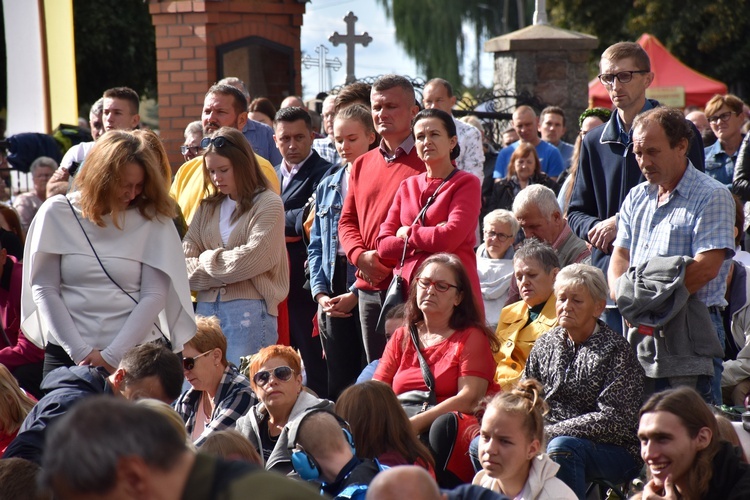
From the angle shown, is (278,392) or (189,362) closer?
(278,392)

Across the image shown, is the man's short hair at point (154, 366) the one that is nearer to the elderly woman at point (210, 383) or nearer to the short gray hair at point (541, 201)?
the elderly woman at point (210, 383)

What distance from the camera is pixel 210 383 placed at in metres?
5.07

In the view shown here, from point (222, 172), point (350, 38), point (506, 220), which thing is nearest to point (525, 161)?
point (506, 220)

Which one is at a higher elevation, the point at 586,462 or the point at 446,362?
the point at 446,362

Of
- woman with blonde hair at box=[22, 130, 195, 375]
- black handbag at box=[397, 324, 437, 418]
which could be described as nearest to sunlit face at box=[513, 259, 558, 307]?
black handbag at box=[397, 324, 437, 418]

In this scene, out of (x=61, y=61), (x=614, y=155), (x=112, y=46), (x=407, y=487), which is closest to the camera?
A: (x=407, y=487)

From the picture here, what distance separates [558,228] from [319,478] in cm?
316

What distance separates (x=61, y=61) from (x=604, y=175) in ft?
28.1

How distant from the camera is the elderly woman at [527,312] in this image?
5.54m

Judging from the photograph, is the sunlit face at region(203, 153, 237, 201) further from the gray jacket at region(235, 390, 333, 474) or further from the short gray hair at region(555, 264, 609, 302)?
the short gray hair at region(555, 264, 609, 302)

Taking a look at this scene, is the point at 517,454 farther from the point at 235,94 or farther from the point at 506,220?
the point at 235,94

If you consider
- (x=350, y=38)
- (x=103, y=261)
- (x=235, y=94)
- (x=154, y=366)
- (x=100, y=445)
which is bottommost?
(x=154, y=366)

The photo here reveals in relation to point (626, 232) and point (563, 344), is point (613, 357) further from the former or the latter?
point (626, 232)

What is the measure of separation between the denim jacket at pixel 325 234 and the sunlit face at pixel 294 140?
594 mm
